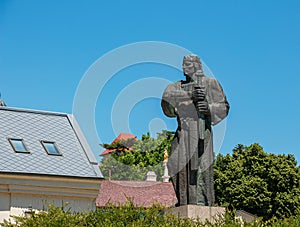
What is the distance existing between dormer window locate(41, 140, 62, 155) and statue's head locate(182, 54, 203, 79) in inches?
686

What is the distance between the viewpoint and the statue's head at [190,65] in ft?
37.7

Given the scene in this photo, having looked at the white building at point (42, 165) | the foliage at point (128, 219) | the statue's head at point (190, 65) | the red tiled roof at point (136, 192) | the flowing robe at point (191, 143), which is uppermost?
the red tiled roof at point (136, 192)

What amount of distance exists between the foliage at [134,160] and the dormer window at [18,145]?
36.0 meters

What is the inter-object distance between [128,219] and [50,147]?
18349 mm

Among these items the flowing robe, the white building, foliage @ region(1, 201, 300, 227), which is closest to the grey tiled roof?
the white building

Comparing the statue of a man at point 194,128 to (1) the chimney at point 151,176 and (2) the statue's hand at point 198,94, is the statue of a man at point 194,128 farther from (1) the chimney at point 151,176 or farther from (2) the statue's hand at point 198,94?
(1) the chimney at point 151,176

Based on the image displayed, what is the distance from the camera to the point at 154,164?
74.8 meters

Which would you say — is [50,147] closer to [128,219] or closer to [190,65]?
[190,65]

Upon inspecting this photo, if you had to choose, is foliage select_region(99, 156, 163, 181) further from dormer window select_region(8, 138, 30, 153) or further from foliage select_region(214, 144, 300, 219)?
dormer window select_region(8, 138, 30, 153)

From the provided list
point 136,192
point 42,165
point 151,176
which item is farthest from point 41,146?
point 151,176

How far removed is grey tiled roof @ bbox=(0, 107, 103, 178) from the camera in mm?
26469

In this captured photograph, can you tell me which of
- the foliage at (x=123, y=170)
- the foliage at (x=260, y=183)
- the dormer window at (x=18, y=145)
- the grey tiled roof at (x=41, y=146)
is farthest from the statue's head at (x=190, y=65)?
the foliage at (x=123, y=170)

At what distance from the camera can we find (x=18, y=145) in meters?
28.1

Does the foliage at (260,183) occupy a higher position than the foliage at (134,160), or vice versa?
the foliage at (134,160)
